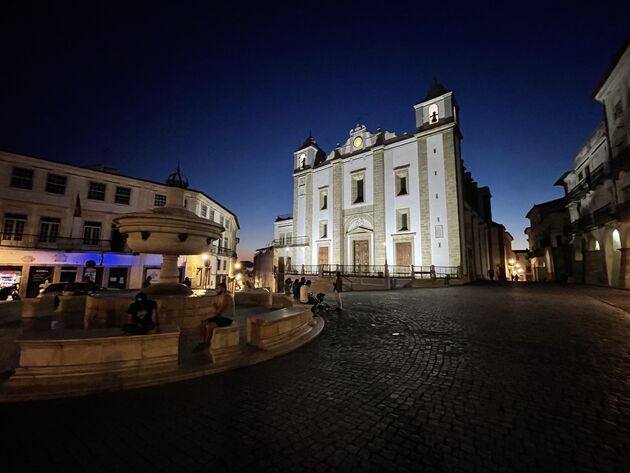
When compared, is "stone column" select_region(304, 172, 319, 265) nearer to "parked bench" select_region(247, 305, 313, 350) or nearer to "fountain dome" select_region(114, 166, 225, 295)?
"fountain dome" select_region(114, 166, 225, 295)

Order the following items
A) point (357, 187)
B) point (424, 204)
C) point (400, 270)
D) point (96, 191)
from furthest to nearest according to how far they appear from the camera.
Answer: point (357, 187), point (400, 270), point (424, 204), point (96, 191)

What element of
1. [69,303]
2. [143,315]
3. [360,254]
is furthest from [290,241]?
[143,315]

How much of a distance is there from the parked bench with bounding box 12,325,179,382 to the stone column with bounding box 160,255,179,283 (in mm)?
3086

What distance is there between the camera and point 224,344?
4293mm

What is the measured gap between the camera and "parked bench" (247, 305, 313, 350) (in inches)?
188

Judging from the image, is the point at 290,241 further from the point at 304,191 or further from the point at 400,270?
the point at 400,270

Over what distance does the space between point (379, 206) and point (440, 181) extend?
6335mm

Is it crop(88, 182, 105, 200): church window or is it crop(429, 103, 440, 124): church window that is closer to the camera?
crop(88, 182, 105, 200): church window

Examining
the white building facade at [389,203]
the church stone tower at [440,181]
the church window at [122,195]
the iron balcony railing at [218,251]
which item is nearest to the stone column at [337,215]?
the white building facade at [389,203]

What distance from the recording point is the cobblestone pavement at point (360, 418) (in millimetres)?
2107

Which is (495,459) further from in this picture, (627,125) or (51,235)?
(51,235)

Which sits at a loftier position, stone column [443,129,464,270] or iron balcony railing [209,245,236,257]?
stone column [443,129,464,270]

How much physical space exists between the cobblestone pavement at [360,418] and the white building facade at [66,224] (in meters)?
18.0

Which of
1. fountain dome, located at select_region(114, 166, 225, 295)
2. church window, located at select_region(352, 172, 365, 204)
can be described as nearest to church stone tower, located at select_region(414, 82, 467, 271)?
church window, located at select_region(352, 172, 365, 204)
